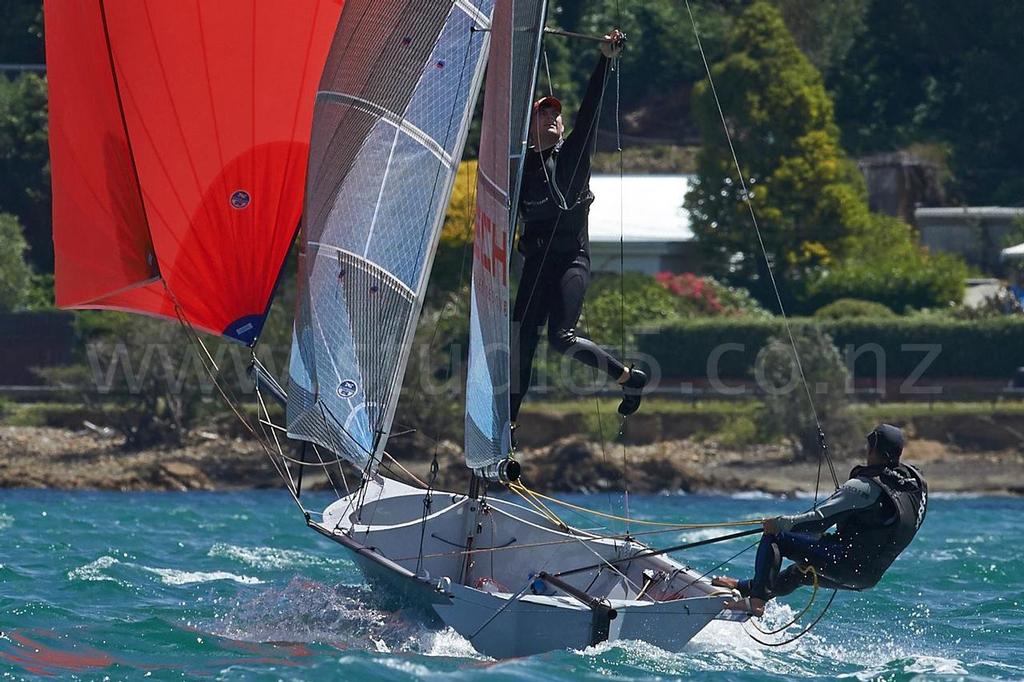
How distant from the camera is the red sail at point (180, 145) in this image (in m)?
11.2

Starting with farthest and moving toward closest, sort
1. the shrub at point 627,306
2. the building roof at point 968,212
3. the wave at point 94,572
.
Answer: the building roof at point 968,212 → the shrub at point 627,306 → the wave at point 94,572

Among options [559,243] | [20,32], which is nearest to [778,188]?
[20,32]

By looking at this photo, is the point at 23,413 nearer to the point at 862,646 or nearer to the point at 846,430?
the point at 846,430

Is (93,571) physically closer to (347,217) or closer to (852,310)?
(347,217)

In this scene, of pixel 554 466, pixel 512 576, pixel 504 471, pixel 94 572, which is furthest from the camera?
pixel 554 466

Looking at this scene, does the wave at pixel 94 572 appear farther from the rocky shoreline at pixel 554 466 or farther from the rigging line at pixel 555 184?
the rocky shoreline at pixel 554 466

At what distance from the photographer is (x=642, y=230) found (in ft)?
112

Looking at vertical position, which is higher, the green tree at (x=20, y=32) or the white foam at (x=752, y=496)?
the green tree at (x=20, y=32)

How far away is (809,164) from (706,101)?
7.69ft

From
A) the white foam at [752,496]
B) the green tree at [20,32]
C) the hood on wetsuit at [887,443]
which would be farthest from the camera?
the green tree at [20,32]

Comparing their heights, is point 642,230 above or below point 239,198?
below

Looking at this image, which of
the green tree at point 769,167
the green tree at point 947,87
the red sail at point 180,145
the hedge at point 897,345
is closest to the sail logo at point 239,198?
the red sail at point 180,145

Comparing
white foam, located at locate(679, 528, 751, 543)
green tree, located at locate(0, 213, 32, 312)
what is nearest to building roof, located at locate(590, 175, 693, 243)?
green tree, located at locate(0, 213, 32, 312)

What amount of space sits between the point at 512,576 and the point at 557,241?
211 cm
